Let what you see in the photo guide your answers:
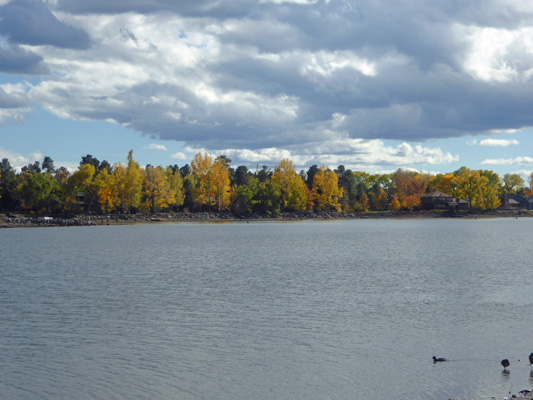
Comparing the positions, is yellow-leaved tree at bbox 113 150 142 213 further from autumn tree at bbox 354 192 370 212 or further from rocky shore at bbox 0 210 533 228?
autumn tree at bbox 354 192 370 212

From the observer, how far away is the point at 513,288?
3288cm

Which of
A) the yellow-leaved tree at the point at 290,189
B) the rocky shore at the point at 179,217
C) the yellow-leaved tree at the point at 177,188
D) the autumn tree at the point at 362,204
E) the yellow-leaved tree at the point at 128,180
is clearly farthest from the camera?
the autumn tree at the point at 362,204

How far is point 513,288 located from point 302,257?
81.2ft

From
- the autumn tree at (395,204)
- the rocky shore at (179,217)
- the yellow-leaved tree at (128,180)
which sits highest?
the yellow-leaved tree at (128,180)

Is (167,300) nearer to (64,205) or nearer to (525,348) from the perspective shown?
(525,348)

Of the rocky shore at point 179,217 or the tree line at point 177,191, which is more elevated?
the tree line at point 177,191

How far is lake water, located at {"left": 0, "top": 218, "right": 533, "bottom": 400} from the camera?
1566cm

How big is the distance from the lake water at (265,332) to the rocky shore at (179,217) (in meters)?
87.0

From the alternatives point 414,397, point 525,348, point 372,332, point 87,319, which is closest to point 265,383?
point 414,397

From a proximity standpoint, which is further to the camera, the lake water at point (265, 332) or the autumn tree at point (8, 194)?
the autumn tree at point (8, 194)

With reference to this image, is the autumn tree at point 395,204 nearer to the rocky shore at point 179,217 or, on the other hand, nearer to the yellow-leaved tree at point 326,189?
the rocky shore at point 179,217

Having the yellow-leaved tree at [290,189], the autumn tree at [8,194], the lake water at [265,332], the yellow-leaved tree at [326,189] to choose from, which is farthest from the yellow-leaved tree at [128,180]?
the lake water at [265,332]

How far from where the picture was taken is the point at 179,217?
14188cm

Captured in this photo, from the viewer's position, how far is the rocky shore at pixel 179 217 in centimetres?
12659
